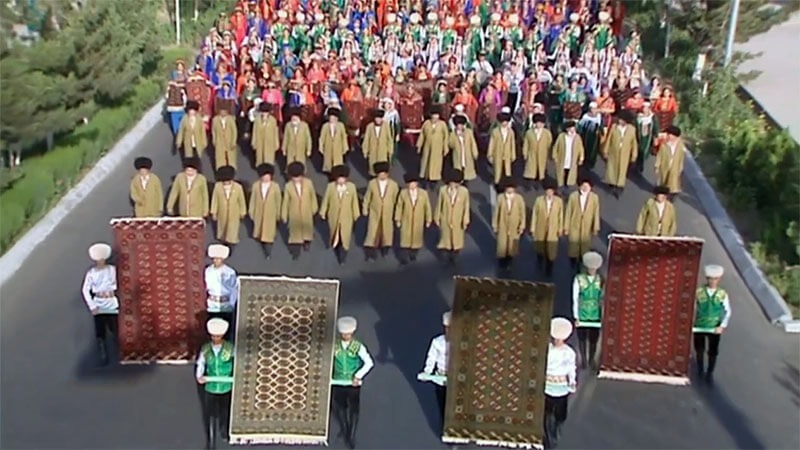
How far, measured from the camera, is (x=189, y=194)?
12055 mm

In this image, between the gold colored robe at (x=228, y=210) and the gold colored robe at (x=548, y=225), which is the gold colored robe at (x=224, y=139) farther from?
the gold colored robe at (x=548, y=225)

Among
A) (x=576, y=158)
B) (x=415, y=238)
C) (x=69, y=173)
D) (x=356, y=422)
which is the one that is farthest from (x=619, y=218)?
(x=69, y=173)

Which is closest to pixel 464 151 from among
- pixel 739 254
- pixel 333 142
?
pixel 333 142

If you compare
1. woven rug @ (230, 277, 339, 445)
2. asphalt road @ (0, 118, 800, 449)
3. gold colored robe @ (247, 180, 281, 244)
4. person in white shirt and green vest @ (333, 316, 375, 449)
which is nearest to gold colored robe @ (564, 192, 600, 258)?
asphalt road @ (0, 118, 800, 449)

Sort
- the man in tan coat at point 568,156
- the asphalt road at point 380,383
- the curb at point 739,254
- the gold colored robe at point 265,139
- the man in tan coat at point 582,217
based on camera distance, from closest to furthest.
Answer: the asphalt road at point 380,383 < the curb at point 739,254 < the man in tan coat at point 582,217 < the man in tan coat at point 568,156 < the gold colored robe at point 265,139

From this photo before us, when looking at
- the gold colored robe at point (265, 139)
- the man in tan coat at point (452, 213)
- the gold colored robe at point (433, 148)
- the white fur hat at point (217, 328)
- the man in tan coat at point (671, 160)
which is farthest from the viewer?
the gold colored robe at point (265, 139)

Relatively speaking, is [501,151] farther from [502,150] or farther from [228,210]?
[228,210]

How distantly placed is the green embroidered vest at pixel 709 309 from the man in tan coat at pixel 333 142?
597 centimetres

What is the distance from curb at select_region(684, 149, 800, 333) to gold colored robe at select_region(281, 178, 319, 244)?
15.6ft

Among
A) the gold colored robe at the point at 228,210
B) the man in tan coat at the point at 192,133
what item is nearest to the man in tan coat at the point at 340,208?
the gold colored robe at the point at 228,210

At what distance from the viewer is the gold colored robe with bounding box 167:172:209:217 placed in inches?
475

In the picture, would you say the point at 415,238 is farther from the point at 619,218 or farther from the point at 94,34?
the point at 94,34

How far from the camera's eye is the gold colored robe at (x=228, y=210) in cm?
1195

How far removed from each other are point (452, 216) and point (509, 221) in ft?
1.96
